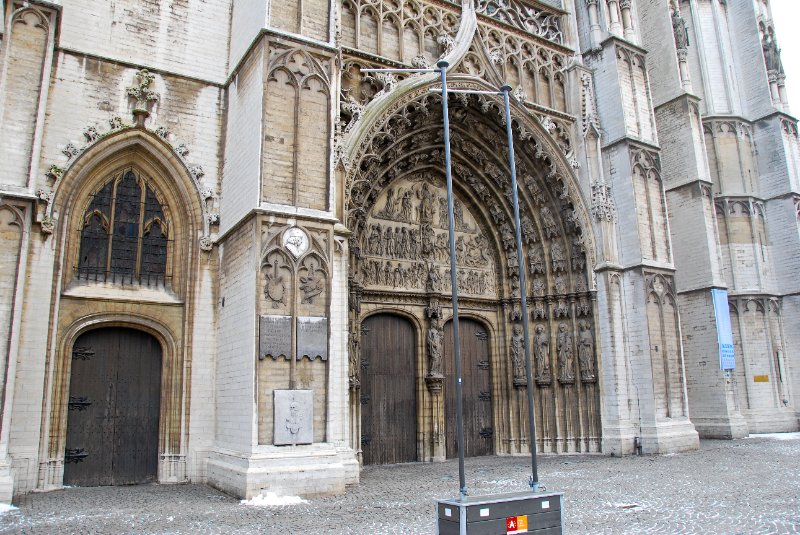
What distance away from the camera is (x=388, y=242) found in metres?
14.4

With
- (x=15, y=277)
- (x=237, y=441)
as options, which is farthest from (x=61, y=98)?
(x=237, y=441)

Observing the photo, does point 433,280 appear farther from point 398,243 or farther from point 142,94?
point 142,94

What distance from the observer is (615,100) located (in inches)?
616

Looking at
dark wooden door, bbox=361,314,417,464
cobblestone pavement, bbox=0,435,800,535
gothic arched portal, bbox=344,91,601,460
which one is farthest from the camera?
gothic arched portal, bbox=344,91,601,460

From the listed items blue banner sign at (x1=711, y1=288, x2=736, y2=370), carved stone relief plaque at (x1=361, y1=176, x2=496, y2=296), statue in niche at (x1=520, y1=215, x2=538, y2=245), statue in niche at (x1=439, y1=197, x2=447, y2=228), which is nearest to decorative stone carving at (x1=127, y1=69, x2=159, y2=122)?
carved stone relief plaque at (x1=361, y1=176, x2=496, y2=296)

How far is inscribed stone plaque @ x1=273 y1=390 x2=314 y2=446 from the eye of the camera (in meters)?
9.12

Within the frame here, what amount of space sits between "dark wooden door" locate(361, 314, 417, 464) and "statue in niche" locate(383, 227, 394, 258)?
140 cm

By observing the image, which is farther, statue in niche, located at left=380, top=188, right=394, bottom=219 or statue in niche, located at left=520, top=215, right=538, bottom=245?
statue in niche, located at left=520, top=215, right=538, bottom=245

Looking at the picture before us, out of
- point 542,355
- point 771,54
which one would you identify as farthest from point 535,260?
point 771,54

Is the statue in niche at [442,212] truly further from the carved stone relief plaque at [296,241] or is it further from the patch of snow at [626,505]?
the patch of snow at [626,505]

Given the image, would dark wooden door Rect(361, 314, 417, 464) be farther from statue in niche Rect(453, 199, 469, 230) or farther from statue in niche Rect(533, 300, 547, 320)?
statue in niche Rect(533, 300, 547, 320)

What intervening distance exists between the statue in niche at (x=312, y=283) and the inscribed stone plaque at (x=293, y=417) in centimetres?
144

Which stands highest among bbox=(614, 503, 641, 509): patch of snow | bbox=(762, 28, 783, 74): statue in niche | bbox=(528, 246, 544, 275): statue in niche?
bbox=(762, 28, 783, 74): statue in niche

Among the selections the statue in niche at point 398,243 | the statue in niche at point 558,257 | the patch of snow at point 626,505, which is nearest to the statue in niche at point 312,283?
the statue in niche at point 398,243
